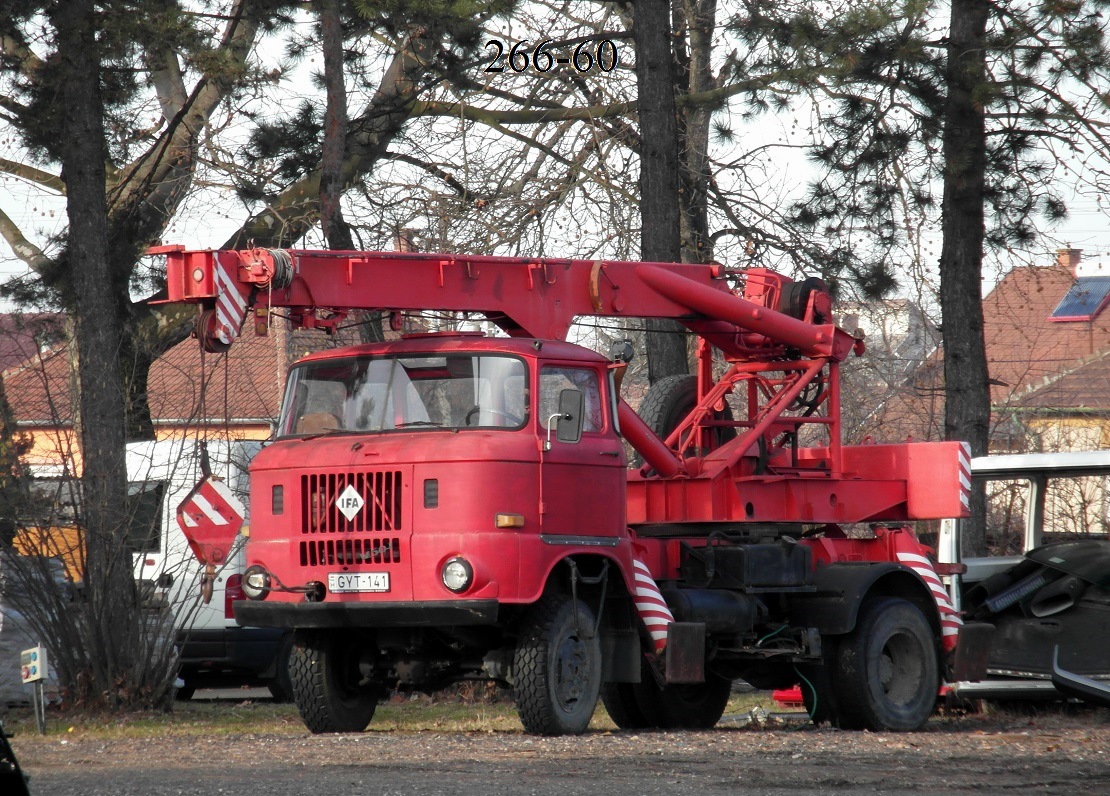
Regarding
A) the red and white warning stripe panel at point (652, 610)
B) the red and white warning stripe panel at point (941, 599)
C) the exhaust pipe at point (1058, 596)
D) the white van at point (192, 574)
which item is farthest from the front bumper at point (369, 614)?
the exhaust pipe at point (1058, 596)

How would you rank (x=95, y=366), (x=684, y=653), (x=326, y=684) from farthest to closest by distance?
(x=95, y=366) → (x=326, y=684) → (x=684, y=653)

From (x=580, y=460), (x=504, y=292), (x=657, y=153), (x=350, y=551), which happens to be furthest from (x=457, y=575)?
(x=657, y=153)

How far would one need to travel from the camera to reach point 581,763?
9141 millimetres

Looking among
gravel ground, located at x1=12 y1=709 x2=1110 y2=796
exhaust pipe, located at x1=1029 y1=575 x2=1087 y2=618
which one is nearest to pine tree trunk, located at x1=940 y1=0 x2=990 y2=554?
exhaust pipe, located at x1=1029 y1=575 x2=1087 y2=618

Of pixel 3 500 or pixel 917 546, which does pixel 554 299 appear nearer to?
pixel 917 546

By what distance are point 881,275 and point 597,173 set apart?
3936mm

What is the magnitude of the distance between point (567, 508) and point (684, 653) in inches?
54.2

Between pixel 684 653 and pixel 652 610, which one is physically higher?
pixel 652 610

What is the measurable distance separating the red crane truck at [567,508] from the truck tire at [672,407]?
2 cm

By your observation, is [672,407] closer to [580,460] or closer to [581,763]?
[580,460]

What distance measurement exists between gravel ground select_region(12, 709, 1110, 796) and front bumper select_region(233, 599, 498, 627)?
0.78 metres

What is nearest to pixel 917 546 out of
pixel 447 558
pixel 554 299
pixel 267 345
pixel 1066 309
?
pixel 554 299

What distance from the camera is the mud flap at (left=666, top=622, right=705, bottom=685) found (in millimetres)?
A: 11242

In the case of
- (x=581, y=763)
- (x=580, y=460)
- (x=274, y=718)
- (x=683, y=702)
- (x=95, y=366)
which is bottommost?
(x=274, y=718)
